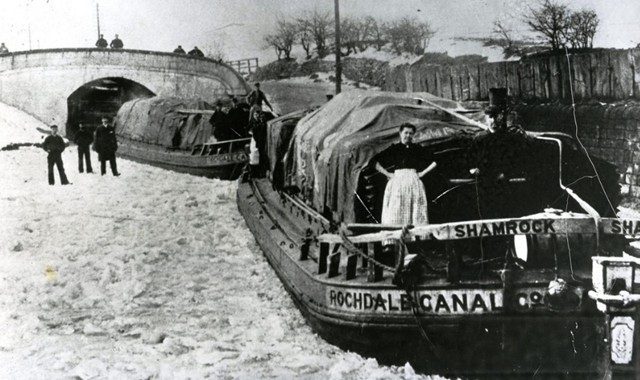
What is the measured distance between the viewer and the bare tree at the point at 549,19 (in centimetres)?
1236

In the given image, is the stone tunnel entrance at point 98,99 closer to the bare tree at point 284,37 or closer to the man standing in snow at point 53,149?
the man standing in snow at point 53,149

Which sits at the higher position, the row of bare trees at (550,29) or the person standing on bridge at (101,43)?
the person standing on bridge at (101,43)

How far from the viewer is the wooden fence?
1268cm

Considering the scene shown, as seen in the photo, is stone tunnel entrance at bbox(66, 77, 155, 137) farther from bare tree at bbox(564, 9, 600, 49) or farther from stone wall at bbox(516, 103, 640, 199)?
stone wall at bbox(516, 103, 640, 199)

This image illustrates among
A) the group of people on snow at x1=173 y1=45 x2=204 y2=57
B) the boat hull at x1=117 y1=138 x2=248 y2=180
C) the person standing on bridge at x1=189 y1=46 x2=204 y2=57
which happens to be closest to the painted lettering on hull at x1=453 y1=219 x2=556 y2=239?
the boat hull at x1=117 y1=138 x2=248 y2=180

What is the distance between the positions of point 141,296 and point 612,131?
8.90m

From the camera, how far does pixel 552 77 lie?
14.4m

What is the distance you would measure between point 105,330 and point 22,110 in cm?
2895

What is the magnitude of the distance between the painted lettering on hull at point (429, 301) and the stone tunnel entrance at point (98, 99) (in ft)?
98.7

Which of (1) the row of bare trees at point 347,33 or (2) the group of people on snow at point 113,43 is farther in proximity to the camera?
(2) the group of people on snow at point 113,43

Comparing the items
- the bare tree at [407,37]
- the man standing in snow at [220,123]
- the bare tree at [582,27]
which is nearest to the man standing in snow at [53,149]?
the man standing in snow at [220,123]

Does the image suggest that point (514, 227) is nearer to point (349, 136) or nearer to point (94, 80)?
point (349, 136)

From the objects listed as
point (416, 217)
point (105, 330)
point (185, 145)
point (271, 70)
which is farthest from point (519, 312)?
point (271, 70)

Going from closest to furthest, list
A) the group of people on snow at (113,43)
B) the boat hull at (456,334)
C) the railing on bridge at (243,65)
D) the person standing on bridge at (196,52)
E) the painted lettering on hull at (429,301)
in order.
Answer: the boat hull at (456,334)
the painted lettering on hull at (429,301)
the group of people on snow at (113,43)
the person standing on bridge at (196,52)
the railing on bridge at (243,65)
